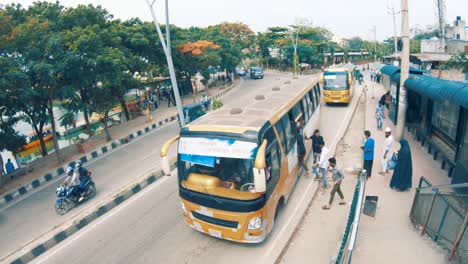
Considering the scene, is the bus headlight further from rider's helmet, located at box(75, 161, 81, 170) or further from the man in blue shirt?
rider's helmet, located at box(75, 161, 81, 170)

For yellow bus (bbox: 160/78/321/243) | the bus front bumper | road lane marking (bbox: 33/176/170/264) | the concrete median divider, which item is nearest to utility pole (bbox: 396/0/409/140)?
yellow bus (bbox: 160/78/321/243)

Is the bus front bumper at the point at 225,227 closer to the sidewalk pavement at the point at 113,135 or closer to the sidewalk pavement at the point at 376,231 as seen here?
the sidewalk pavement at the point at 376,231

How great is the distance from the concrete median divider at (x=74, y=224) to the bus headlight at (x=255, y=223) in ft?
16.8

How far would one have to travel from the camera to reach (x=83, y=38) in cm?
1334

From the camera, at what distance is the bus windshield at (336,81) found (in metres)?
18.1

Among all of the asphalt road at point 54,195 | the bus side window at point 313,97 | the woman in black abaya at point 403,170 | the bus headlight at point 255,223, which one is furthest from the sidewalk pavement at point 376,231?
the asphalt road at point 54,195

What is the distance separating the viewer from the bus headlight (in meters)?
5.61

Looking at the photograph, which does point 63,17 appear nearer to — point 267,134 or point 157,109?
point 157,109

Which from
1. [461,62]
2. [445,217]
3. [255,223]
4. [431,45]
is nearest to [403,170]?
[445,217]

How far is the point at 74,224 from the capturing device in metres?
7.87

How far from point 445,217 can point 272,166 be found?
3238 mm

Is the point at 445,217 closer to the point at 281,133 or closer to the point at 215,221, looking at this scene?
the point at 281,133

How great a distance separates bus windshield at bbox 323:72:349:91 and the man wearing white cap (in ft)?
34.3

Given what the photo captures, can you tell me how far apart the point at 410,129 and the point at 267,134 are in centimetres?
915
